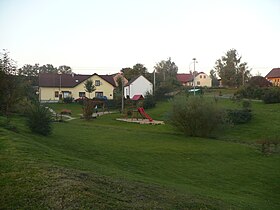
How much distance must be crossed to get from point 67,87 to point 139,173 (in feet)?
181

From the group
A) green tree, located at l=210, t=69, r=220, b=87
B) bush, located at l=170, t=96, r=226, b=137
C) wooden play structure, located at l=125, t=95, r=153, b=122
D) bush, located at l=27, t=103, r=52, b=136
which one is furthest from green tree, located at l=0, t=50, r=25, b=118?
green tree, located at l=210, t=69, r=220, b=87

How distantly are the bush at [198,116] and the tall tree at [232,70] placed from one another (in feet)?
159

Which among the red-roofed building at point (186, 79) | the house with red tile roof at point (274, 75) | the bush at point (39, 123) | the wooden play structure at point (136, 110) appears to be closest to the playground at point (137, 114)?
the wooden play structure at point (136, 110)

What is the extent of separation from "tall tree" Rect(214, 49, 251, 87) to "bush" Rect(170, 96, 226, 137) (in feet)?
159

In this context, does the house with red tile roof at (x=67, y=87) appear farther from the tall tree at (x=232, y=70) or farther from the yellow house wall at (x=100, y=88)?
the tall tree at (x=232, y=70)

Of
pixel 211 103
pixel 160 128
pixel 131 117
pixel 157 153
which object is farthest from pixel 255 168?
pixel 131 117

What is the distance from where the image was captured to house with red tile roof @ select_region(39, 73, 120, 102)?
2562 inches

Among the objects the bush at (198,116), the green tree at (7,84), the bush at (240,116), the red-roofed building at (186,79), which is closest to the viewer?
the green tree at (7,84)

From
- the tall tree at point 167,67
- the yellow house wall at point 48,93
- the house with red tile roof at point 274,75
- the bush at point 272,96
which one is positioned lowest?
the bush at point 272,96

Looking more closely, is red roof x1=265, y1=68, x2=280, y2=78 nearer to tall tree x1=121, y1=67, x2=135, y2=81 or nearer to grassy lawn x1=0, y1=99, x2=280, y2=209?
tall tree x1=121, y1=67, x2=135, y2=81

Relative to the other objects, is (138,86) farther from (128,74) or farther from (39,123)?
(39,123)

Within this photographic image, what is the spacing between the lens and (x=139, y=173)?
12.9 metres

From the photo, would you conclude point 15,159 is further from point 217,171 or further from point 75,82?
point 75,82

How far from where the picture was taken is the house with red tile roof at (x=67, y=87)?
65.1m
